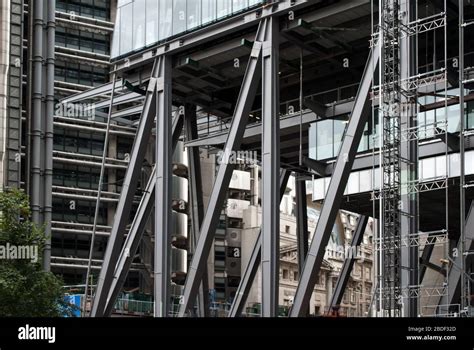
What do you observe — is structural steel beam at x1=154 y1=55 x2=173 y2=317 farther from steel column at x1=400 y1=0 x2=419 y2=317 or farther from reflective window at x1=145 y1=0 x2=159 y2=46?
steel column at x1=400 y1=0 x2=419 y2=317

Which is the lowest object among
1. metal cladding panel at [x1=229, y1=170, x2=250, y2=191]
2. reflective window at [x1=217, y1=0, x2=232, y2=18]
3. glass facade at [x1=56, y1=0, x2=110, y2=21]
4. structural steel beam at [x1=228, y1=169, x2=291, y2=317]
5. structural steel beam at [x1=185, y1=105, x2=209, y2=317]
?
structural steel beam at [x1=228, y1=169, x2=291, y2=317]

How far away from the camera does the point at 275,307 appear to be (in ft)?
154

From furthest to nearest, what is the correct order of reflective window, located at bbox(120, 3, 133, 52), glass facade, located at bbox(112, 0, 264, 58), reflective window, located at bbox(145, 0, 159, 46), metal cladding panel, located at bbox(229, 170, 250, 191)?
metal cladding panel, located at bbox(229, 170, 250, 191) → reflective window, located at bbox(120, 3, 133, 52) → reflective window, located at bbox(145, 0, 159, 46) → glass facade, located at bbox(112, 0, 264, 58)

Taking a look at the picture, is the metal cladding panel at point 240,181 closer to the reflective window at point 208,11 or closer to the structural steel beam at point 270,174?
the reflective window at point 208,11

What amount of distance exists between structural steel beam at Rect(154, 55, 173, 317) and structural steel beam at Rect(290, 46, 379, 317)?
333 inches

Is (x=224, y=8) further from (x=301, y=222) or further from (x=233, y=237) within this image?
(x=233, y=237)

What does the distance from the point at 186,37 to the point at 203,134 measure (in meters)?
12.5

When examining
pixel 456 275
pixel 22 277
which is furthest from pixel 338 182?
pixel 22 277

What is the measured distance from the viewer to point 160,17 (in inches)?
2201

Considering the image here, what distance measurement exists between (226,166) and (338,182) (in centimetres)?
839

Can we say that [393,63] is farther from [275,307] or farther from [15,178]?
[15,178]

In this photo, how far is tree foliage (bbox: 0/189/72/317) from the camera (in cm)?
4294

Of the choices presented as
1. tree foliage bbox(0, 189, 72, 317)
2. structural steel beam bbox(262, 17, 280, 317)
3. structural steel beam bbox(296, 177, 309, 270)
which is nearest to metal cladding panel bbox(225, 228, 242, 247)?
structural steel beam bbox(296, 177, 309, 270)
